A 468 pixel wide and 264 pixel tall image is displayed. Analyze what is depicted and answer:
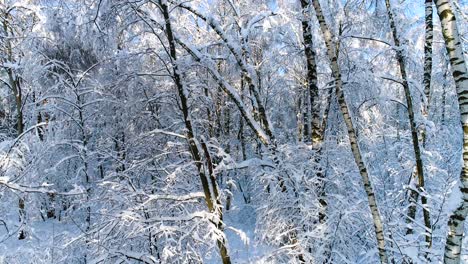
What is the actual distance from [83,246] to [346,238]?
14.5ft

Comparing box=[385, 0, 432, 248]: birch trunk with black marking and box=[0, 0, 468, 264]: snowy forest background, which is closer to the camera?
box=[0, 0, 468, 264]: snowy forest background

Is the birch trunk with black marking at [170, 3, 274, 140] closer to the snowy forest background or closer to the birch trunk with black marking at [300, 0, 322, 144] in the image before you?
the snowy forest background

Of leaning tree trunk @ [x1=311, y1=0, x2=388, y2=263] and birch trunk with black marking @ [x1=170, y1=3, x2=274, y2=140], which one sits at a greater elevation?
birch trunk with black marking @ [x1=170, y1=3, x2=274, y2=140]

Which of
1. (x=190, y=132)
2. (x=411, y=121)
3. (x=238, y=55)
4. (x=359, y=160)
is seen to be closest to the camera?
(x=359, y=160)

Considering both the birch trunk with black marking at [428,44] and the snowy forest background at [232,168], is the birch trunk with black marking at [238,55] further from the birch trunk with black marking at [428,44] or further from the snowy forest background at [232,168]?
the birch trunk with black marking at [428,44]

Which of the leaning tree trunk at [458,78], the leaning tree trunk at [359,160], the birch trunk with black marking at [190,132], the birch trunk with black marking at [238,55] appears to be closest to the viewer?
the leaning tree trunk at [458,78]

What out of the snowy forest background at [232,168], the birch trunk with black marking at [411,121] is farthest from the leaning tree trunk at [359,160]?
the birch trunk with black marking at [411,121]

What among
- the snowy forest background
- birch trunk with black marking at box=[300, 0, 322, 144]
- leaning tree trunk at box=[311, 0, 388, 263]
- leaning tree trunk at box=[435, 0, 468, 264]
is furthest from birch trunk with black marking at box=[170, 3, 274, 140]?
leaning tree trunk at box=[435, 0, 468, 264]

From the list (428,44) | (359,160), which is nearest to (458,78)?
(359,160)

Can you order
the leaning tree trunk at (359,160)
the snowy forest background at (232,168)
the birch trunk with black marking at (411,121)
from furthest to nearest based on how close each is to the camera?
1. the birch trunk with black marking at (411,121)
2. the snowy forest background at (232,168)
3. the leaning tree trunk at (359,160)

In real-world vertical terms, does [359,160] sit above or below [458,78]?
below

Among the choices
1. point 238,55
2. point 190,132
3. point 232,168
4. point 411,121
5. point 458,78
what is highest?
point 238,55

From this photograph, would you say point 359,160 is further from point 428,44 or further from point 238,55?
point 428,44

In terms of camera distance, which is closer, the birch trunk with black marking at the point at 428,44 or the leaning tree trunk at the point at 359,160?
the leaning tree trunk at the point at 359,160
